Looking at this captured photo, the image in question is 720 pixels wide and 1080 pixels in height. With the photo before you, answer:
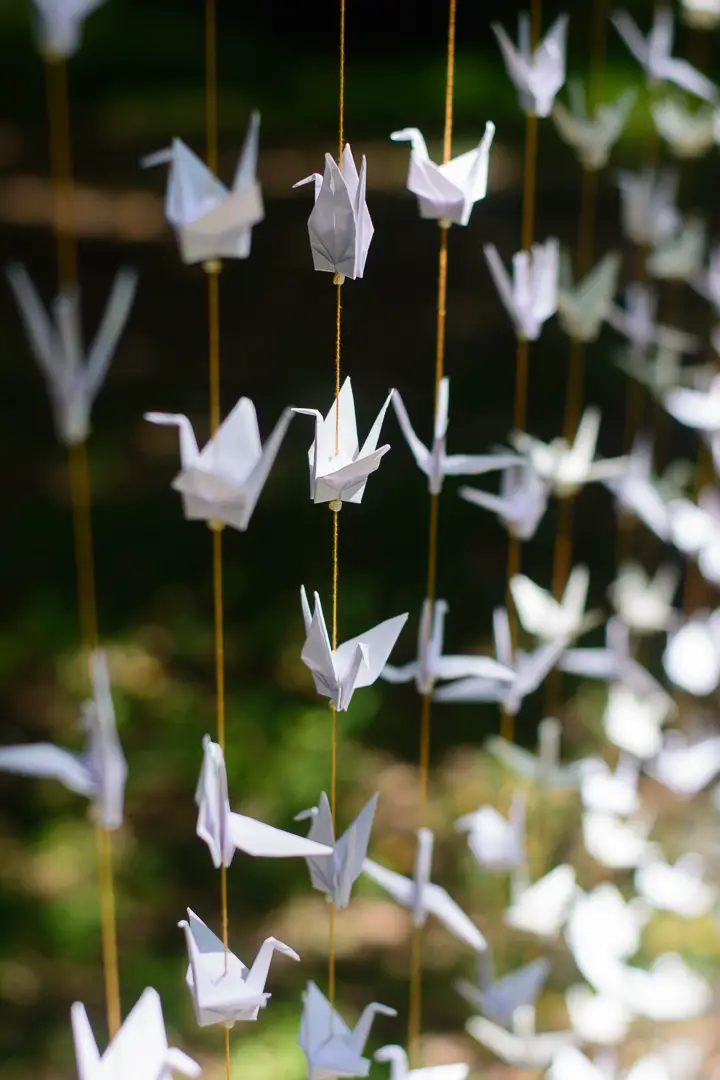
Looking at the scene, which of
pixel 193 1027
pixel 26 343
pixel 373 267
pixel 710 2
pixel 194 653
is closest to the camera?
pixel 710 2

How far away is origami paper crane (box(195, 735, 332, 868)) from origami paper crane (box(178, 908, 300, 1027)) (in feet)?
0.08

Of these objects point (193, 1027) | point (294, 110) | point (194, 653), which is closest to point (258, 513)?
point (194, 653)

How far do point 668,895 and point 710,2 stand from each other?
19.7 inches

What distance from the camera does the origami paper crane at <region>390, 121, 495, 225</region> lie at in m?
0.43

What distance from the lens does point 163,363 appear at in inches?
92.7

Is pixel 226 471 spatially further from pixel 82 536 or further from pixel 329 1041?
pixel 82 536

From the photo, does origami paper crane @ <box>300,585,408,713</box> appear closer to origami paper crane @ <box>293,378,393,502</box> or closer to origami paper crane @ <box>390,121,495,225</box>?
origami paper crane @ <box>293,378,393,502</box>

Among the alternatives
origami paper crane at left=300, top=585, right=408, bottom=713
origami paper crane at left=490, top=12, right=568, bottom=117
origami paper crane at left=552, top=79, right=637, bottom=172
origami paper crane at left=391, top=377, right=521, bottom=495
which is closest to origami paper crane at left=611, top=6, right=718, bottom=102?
origami paper crane at left=552, top=79, right=637, bottom=172

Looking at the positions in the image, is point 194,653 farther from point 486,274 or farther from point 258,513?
point 486,274

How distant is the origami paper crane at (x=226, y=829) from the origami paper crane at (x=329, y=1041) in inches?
3.3

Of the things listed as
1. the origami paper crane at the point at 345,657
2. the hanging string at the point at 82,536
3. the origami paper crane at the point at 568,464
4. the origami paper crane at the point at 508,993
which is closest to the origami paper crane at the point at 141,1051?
the hanging string at the point at 82,536

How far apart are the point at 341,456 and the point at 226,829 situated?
0.41ft

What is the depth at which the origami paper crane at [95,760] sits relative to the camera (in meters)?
0.39

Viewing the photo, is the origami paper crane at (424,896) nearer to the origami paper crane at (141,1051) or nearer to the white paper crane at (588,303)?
the origami paper crane at (141,1051)
